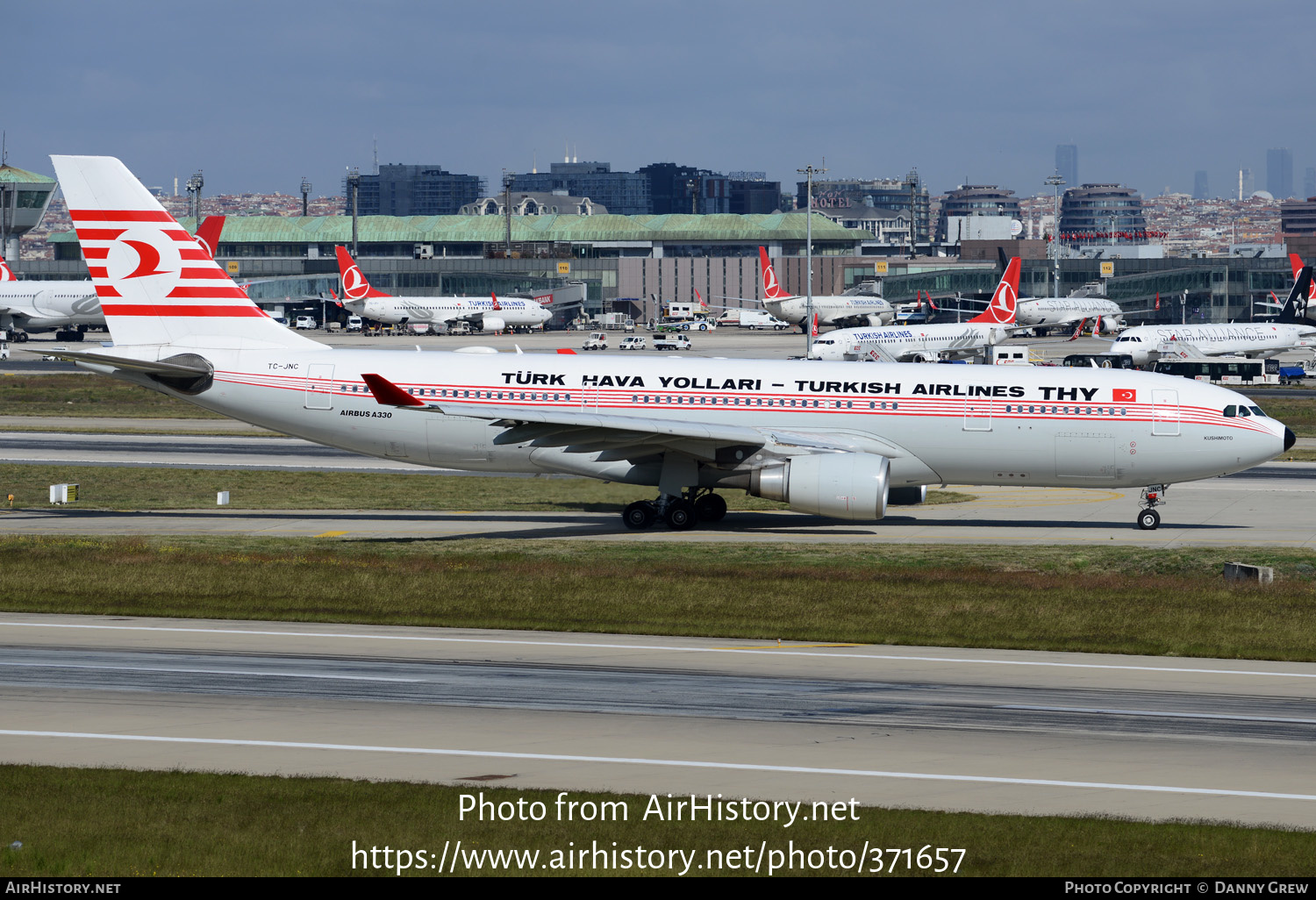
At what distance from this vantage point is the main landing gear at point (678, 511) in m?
38.9

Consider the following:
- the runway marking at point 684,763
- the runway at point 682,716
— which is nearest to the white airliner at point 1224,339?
the runway at point 682,716

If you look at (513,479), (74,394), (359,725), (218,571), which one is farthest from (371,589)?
(74,394)

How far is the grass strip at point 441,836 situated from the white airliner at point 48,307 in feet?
398

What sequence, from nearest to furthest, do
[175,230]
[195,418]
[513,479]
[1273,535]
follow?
1. [1273,535]
2. [175,230]
3. [513,479]
4. [195,418]

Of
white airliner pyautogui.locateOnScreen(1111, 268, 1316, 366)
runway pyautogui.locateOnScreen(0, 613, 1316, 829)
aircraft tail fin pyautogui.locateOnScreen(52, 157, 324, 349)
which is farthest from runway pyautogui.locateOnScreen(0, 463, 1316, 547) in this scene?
white airliner pyautogui.locateOnScreen(1111, 268, 1316, 366)

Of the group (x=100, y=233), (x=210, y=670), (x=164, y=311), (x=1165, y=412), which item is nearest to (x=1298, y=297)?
(x=1165, y=412)

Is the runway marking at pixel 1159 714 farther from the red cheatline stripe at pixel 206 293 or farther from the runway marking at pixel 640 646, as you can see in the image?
the red cheatline stripe at pixel 206 293

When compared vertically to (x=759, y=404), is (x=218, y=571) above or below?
below

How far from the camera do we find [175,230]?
132ft

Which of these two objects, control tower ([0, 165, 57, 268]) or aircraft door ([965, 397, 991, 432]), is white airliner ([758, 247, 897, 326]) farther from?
aircraft door ([965, 397, 991, 432])

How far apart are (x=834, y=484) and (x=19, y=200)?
15290 cm

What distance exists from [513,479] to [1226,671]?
31974mm

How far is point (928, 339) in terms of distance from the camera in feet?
383
